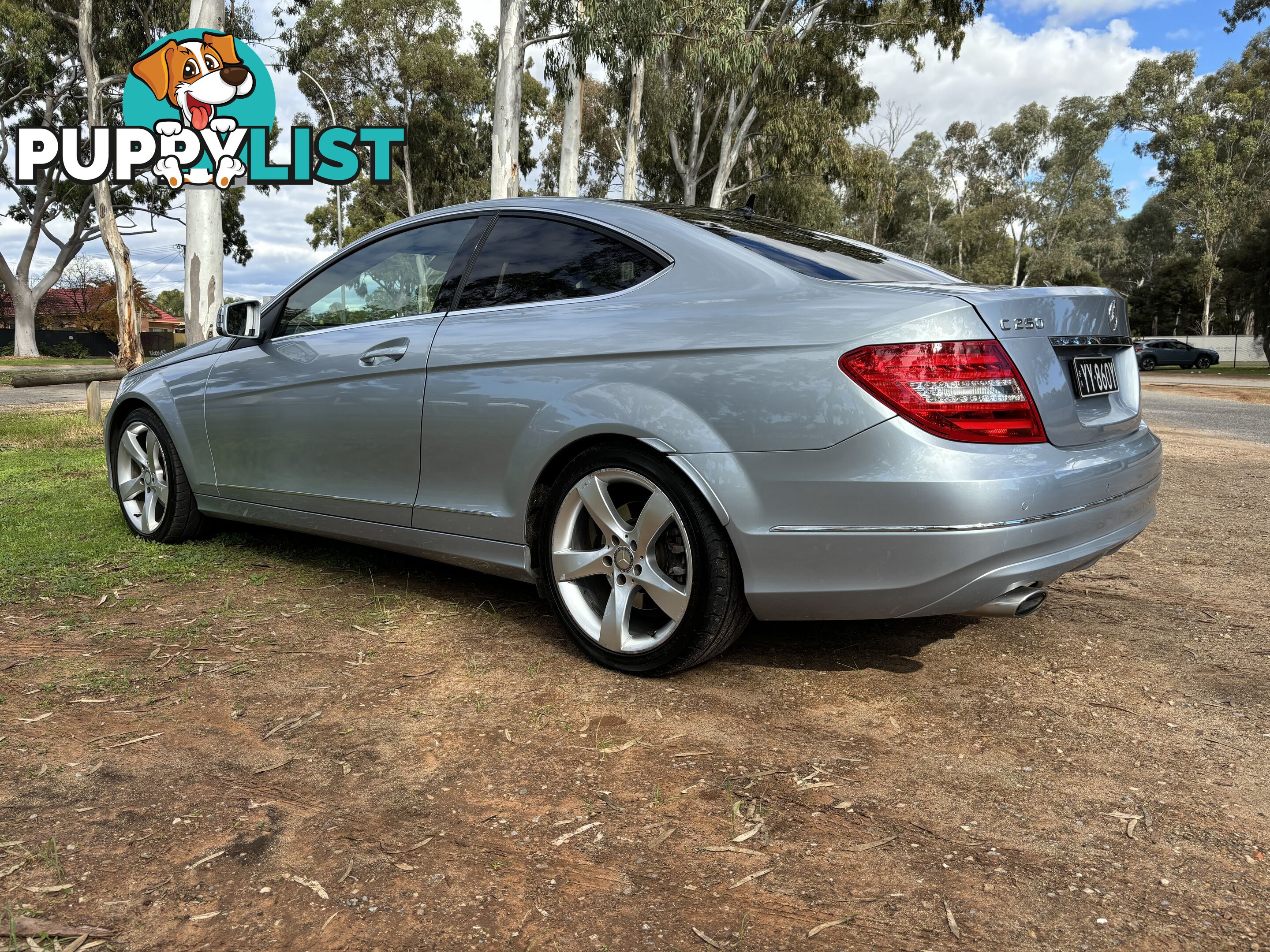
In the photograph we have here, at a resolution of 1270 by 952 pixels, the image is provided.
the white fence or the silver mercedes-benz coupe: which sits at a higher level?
the white fence

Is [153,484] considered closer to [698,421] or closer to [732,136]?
[698,421]

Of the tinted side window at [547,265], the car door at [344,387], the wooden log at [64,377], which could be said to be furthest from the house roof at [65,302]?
the tinted side window at [547,265]

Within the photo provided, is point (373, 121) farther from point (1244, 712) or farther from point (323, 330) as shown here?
point (1244, 712)

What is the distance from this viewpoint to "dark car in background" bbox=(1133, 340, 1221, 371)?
130 ft

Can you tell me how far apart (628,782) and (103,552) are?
347cm

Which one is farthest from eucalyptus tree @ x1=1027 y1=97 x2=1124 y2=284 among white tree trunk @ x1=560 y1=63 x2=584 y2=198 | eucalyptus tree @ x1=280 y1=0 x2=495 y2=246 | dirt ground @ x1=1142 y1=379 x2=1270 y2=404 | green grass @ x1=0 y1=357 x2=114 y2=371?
green grass @ x1=0 y1=357 x2=114 y2=371

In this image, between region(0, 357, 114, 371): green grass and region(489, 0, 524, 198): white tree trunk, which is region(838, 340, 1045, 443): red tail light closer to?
region(489, 0, 524, 198): white tree trunk

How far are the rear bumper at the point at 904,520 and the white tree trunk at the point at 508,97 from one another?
12.6 m

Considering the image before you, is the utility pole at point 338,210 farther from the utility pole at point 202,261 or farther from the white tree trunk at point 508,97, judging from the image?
the utility pole at point 202,261

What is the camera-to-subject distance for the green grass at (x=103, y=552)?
418cm

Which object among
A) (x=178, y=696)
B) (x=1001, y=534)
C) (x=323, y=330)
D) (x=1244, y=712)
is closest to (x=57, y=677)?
(x=178, y=696)

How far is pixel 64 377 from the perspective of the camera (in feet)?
32.9

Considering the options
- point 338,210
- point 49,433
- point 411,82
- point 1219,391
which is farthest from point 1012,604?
point 338,210

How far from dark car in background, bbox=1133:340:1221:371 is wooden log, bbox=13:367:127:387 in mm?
39713
